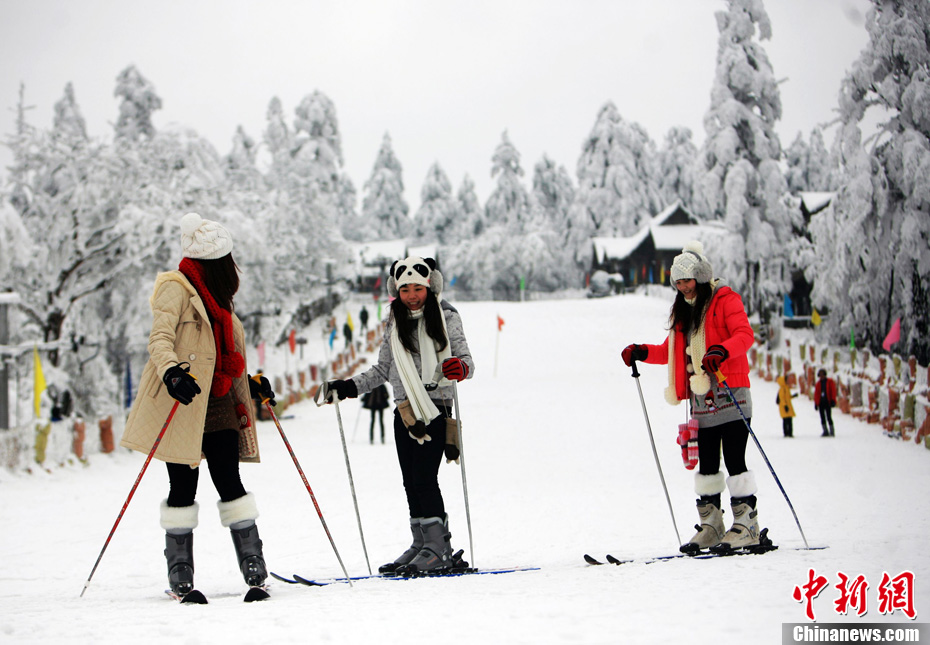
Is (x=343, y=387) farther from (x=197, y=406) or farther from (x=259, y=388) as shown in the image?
(x=197, y=406)

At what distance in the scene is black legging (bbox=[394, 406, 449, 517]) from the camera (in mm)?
4605

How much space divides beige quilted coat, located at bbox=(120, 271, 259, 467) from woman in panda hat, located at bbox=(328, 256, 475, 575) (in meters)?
0.92

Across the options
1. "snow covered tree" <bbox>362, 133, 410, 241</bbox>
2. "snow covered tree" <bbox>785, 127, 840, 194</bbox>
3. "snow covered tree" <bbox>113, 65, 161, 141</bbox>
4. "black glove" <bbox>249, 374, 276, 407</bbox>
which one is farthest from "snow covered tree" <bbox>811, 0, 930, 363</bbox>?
"snow covered tree" <bbox>362, 133, 410, 241</bbox>

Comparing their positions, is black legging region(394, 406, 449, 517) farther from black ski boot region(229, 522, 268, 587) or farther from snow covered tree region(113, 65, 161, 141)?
snow covered tree region(113, 65, 161, 141)

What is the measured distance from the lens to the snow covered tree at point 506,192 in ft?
212

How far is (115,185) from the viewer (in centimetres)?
1962

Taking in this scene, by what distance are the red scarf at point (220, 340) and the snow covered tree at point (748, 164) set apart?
27.7 meters

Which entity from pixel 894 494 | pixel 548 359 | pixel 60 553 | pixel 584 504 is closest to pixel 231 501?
pixel 60 553

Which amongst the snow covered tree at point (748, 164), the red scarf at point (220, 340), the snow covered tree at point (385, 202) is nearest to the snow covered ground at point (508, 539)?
the red scarf at point (220, 340)

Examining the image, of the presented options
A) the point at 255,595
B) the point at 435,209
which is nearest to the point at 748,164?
the point at 255,595

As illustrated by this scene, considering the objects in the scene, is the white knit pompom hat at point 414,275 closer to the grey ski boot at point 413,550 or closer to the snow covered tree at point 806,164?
the grey ski boot at point 413,550

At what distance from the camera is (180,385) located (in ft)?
11.9

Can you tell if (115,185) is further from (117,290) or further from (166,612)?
(166,612)

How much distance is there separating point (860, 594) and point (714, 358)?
1762mm
